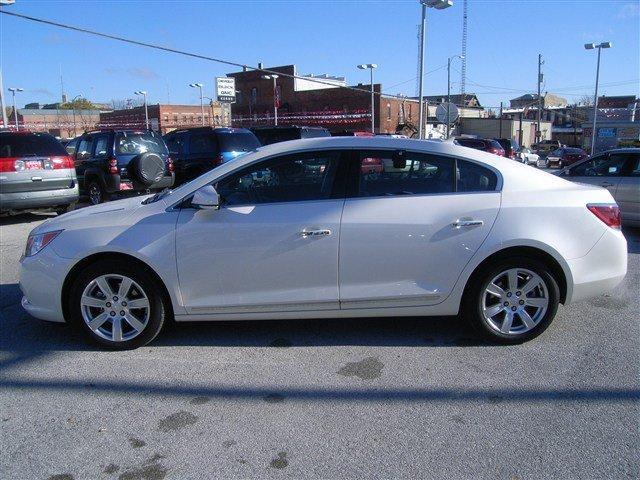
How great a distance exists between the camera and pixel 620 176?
30.9 feet

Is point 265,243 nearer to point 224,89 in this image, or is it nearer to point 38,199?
point 38,199

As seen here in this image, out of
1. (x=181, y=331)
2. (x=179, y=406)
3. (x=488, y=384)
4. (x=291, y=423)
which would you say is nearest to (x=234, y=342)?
(x=181, y=331)

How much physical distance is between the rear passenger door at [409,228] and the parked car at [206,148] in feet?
29.6

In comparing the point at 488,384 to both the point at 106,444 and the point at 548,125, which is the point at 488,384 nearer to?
the point at 106,444

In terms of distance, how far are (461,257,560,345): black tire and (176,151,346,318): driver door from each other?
3.54ft

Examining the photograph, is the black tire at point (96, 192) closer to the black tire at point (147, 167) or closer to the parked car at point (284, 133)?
the black tire at point (147, 167)

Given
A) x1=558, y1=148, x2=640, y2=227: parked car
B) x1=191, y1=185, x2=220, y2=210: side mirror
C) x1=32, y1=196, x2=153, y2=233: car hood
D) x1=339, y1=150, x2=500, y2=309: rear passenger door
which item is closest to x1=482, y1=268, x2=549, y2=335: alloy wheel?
x1=339, y1=150, x2=500, y2=309: rear passenger door

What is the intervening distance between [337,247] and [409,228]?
0.57 metres

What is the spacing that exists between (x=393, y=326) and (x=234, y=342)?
1387 mm

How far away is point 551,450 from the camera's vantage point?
118 inches

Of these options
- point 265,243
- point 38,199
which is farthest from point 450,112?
point 265,243

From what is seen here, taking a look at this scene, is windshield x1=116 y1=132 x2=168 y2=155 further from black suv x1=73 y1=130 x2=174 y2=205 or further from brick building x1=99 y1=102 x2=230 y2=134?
brick building x1=99 y1=102 x2=230 y2=134

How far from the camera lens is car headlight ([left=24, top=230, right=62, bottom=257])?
4410 mm

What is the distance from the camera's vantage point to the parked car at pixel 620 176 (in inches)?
363
